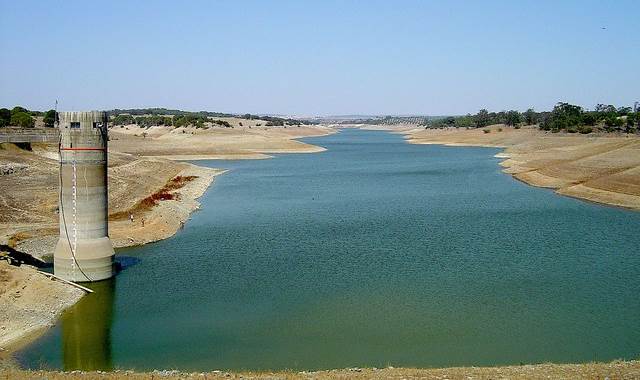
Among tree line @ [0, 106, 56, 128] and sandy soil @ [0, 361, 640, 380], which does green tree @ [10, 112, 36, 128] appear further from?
sandy soil @ [0, 361, 640, 380]

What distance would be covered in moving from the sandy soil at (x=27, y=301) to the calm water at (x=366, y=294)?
1.74 feet

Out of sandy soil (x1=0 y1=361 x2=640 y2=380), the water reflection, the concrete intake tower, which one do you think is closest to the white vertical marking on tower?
the concrete intake tower

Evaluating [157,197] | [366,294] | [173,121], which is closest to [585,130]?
[157,197]

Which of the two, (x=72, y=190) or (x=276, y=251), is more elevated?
(x=72, y=190)

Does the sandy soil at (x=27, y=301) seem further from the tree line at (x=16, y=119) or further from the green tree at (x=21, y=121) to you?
the green tree at (x=21, y=121)

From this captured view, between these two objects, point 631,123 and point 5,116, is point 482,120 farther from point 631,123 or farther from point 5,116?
point 5,116

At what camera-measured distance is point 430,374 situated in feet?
42.5

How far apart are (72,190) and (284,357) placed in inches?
426

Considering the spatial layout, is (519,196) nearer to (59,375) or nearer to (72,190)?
(72,190)

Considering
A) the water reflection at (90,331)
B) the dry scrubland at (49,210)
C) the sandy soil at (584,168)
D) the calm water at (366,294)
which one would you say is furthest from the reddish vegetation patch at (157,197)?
the sandy soil at (584,168)

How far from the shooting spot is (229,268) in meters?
24.6

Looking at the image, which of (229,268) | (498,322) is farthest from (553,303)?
(229,268)

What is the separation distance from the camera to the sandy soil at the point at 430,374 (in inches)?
498

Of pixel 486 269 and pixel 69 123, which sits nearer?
pixel 69 123
